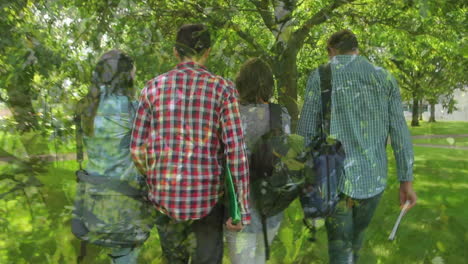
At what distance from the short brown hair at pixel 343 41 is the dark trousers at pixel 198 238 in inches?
52.9

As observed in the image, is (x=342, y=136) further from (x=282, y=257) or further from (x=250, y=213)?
(x=282, y=257)

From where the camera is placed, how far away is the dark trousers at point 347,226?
2.80 m

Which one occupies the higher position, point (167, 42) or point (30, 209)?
point (167, 42)

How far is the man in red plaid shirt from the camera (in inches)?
84.5

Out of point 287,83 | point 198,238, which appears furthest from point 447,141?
point 198,238

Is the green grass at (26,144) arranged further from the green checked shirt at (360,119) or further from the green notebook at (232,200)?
the green checked shirt at (360,119)

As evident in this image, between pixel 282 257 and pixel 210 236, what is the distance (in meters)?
1.17

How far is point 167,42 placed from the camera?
277 centimetres

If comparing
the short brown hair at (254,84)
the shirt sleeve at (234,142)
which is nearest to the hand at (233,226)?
the shirt sleeve at (234,142)

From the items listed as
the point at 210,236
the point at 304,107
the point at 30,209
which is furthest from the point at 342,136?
the point at 30,209

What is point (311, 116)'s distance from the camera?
2.77 metres

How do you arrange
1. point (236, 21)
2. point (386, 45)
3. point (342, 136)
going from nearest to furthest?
point (342, 136) < point (236, 21) < point (386, 45)

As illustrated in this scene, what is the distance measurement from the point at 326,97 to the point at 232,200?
1024 millimetres

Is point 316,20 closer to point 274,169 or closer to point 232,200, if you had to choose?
point 274,169
